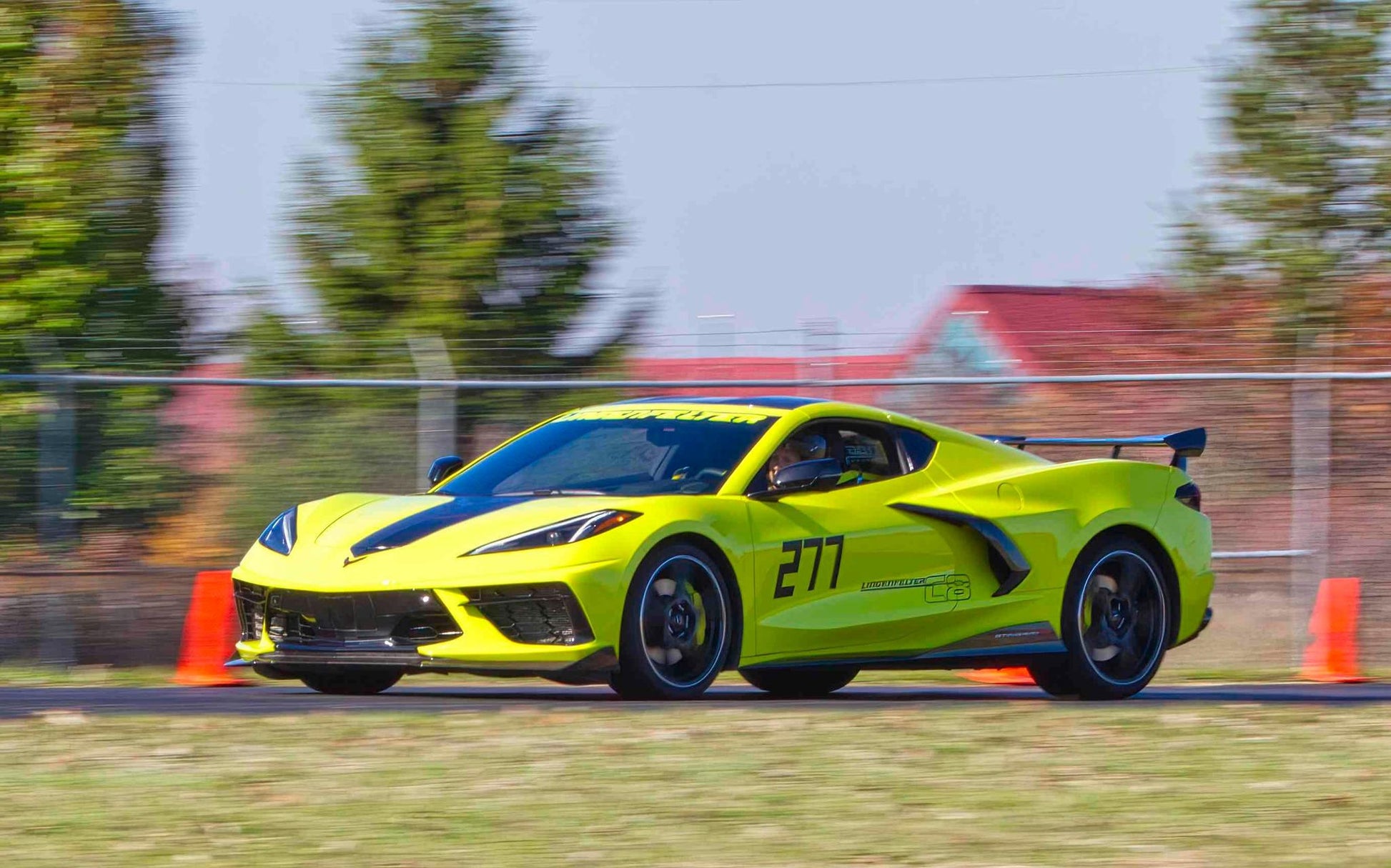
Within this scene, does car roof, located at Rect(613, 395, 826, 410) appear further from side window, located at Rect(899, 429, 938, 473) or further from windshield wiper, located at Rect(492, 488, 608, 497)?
windshield wiper, located at Rect(492, 488, 608, 497)

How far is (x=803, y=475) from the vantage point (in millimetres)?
8172

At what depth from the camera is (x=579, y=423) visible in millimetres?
9102

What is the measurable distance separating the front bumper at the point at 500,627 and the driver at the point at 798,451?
1268 millimetres

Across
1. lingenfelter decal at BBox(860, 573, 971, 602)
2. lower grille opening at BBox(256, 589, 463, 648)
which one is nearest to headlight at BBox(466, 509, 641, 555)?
lower grille opening at BBox(256, 589, 463, 648)

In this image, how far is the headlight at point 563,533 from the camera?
761 cm

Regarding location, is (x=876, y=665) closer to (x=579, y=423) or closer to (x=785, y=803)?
(x=579, y=423)

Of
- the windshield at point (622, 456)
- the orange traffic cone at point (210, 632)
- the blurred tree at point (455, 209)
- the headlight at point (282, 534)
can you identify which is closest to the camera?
the headlight at point (282, 534)

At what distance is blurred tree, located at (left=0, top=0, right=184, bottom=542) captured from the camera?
48.8 ft

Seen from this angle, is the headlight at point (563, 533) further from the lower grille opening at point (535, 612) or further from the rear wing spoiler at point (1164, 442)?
the rear wing spoiler at point (1164, 442)

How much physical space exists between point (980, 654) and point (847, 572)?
33.1 inches

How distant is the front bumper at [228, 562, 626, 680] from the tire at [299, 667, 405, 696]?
2.41ft

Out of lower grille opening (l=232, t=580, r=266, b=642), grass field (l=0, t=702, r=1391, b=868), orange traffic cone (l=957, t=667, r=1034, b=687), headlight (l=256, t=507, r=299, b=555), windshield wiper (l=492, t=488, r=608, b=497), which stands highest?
windshield wiper (l=492, t=488, r=608, b=497)

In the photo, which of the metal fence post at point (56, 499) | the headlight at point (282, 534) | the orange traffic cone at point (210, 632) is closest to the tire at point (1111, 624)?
the headlight at point (282, 534)

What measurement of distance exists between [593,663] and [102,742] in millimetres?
1887
